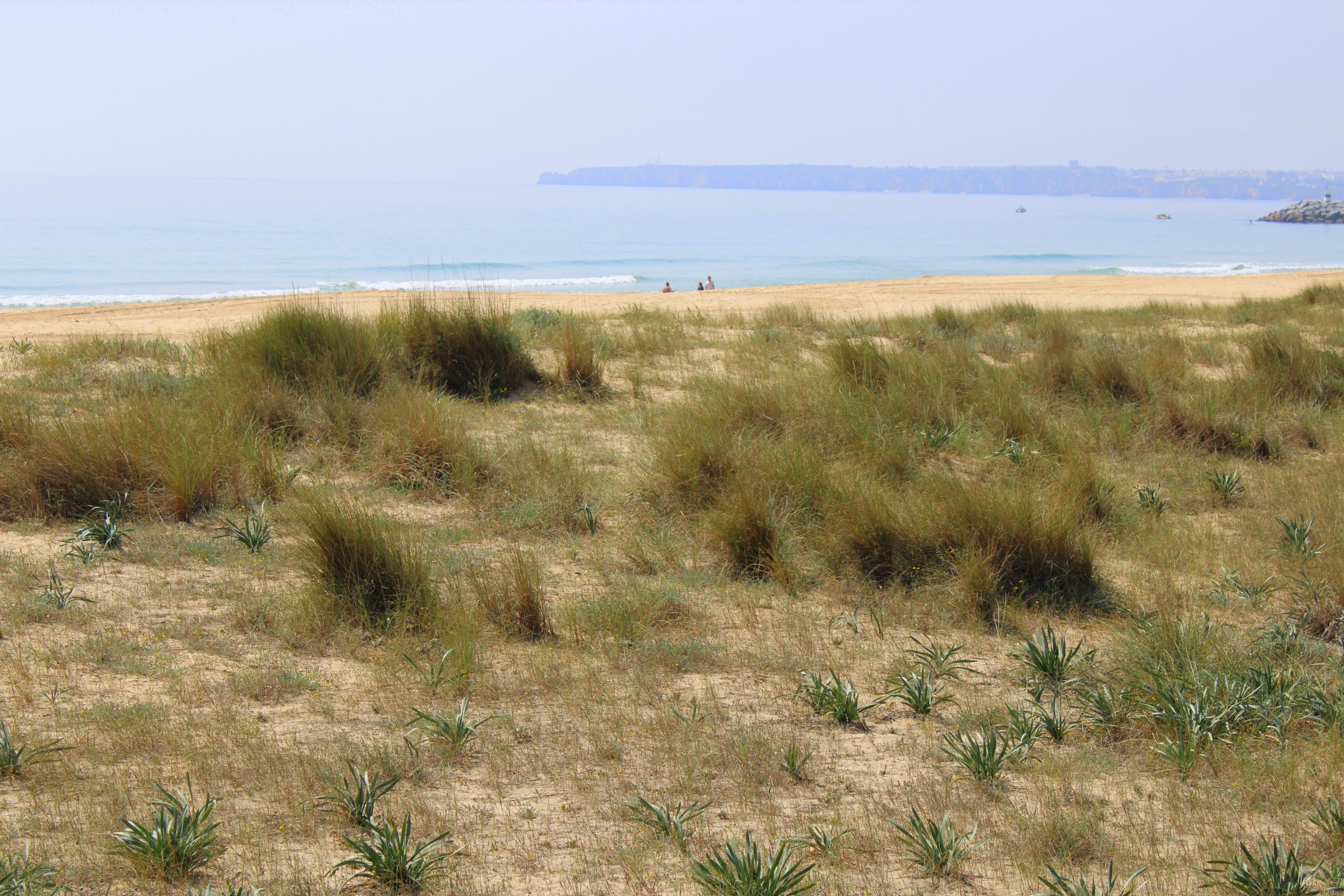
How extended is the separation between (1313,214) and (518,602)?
350 feet

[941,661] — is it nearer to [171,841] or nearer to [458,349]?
[171,841]

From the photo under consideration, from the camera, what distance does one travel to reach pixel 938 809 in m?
2.80

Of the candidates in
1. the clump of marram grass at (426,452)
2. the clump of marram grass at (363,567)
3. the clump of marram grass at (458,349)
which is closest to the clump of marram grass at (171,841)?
the clump of marram grass at (363,567)

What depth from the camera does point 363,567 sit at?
410 centimetres

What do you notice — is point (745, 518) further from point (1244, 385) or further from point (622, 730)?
point (1244, 385)

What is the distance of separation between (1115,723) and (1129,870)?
32.9 inches

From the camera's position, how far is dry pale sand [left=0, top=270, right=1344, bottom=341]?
1502 cm

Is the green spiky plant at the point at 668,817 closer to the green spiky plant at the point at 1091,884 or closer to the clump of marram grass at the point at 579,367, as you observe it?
the green spiky plant at the point at 1091,884

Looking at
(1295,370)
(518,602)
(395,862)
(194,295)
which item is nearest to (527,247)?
(194,295)

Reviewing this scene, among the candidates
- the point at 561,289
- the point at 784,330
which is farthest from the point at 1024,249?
the point at 784,330

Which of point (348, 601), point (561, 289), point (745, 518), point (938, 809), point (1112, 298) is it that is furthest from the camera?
point (561, 289)

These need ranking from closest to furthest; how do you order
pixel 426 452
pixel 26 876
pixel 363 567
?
pixel 26 876
pixel 363 567
pixel 426 452

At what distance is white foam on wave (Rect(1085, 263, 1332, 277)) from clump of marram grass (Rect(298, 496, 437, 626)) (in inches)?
1554

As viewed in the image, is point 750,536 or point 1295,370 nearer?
point 750,536
